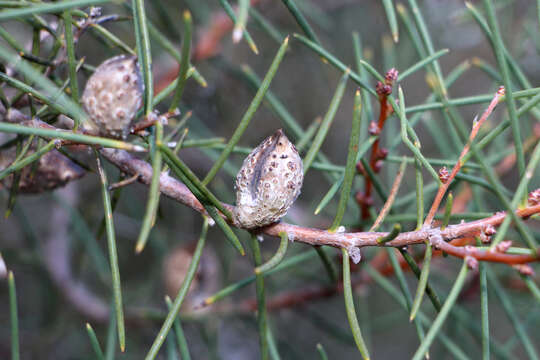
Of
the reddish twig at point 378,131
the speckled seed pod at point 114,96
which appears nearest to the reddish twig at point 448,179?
the reddish twig at point 378,131

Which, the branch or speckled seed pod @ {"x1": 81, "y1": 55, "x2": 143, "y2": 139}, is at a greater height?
speckled seed pod @ {"x1": 81, "y1": 55, "x2": 143, "y2": 139}

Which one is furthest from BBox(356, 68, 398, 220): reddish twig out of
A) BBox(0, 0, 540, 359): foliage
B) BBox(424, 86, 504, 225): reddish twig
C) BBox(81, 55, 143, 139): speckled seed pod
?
BBox(81, 55, 143, 139): speckled seed pod

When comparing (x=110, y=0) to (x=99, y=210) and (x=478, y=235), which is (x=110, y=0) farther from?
(x=99, y=210)

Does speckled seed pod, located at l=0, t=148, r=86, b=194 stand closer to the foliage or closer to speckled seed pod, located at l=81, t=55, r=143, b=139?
the foliage

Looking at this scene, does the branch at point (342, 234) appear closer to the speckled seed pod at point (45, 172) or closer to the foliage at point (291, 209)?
the foliage at point (291, 209)

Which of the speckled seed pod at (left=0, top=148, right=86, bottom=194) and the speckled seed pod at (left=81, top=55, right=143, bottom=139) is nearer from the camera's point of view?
the speckled seed pod at (left=81, top=55, right=143, bottom=139)

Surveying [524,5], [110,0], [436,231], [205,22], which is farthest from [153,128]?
[524,5]

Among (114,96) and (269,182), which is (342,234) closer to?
(269,182)
